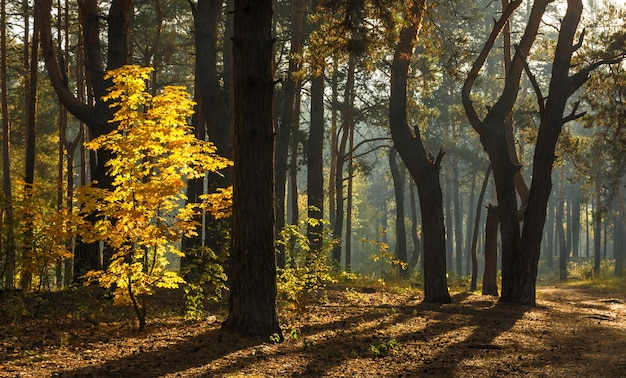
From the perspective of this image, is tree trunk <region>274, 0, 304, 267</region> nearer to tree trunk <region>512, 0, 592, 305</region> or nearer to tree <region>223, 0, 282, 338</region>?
tree trunk <region>512, 0, 592, 305</region>

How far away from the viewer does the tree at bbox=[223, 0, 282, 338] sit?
7895mm

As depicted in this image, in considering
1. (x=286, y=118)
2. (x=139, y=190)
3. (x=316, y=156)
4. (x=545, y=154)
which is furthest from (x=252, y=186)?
(x=316, y=156)

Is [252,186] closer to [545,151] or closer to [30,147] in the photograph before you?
[545,151]

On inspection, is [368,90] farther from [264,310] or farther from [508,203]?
[264,310]

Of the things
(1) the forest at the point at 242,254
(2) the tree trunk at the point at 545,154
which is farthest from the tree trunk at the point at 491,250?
(2) the tree trunk at the point at 545,154

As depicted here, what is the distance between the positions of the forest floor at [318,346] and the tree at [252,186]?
447 millimetres

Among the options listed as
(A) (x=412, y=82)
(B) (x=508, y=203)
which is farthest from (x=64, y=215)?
(A) (x=412, y=82)

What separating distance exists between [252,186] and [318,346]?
2.20 metres

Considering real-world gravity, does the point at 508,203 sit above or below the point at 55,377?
above

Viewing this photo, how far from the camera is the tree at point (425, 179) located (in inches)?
534

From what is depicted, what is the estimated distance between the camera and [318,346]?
796cm

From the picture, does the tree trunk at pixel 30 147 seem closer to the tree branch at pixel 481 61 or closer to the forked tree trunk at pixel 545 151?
the tree branch at pixel 481 61

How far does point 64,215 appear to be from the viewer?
8164mm

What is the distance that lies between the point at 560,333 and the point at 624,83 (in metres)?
10.2
